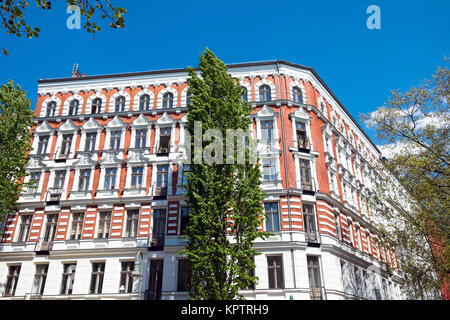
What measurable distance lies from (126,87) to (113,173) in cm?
891

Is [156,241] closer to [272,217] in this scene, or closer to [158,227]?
[158,227]

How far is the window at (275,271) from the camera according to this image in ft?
79.6

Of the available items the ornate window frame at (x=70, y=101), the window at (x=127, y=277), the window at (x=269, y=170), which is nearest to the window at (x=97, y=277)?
the window at (x=127, y=277)

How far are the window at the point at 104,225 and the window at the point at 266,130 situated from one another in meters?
14.6

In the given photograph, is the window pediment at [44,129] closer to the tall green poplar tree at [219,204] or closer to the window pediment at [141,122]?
the window pediment at [141,122]


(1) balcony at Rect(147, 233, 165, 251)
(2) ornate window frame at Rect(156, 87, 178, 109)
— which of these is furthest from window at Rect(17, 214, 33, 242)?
(2) ornate window frame at Rect(156, 87, 178, 109)

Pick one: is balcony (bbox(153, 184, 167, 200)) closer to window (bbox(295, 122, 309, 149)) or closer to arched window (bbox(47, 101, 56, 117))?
window (bbox(295, 122, 309, 149))

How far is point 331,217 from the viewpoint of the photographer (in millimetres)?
27906

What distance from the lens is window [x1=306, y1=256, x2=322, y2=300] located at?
78.9ft

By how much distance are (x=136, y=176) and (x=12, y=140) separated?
1016 centimetres

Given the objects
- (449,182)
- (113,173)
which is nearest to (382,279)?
(449,182)

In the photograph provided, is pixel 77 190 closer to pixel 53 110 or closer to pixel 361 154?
pixel 53 110
